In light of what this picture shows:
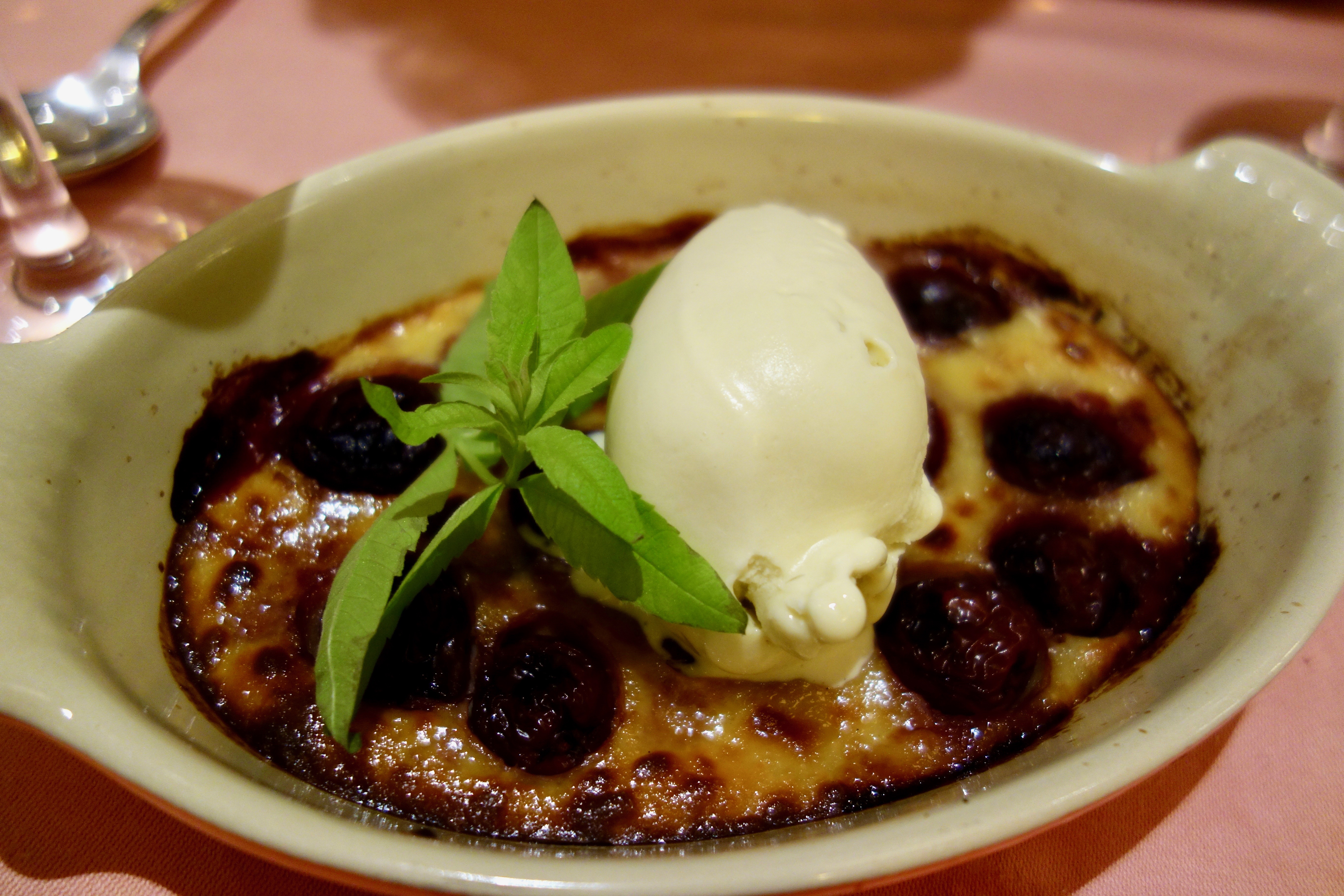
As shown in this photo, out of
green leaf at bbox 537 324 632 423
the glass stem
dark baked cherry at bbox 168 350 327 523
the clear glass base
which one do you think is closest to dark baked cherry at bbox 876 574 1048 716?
green leaf at bbox 537 324 632 423

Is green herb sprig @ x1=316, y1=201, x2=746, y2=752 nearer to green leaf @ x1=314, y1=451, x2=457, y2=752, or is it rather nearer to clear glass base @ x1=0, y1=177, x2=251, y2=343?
green leaf @ x1=314, y1=451, x2=457, y2=752

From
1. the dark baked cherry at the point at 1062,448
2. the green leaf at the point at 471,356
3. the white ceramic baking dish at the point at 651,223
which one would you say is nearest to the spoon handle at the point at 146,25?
the white ceramic baking dish at the point at 651,223

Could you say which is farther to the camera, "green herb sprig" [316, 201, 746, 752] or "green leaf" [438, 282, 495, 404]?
"green leaf" [438, 282, 495, 404]

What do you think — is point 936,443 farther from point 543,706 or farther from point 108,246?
point 108,246

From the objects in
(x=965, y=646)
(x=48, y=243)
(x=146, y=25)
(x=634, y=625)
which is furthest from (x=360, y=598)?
(x=146, y=25)

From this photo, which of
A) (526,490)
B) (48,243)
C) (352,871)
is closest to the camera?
(352,871)

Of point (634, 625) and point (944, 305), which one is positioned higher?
point (944, 305)

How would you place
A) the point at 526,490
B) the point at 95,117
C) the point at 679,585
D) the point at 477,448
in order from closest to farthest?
the point at 679,585 < the point at 526,490 < the point at 477,448 < the point at 95,117
